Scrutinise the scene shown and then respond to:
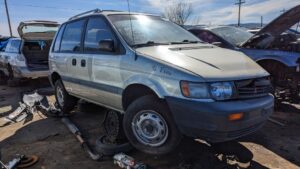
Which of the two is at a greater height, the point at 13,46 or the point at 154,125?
the point at 13,46

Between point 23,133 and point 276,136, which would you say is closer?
point 276,136

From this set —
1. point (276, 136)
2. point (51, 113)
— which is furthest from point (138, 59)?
point (51, 113)

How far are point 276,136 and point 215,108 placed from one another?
2.24 m

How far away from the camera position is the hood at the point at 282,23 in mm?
6109

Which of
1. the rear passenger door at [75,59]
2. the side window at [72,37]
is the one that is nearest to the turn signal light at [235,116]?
the rear passenger door at [75,59]

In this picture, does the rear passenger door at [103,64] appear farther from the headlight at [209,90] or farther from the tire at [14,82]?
the tire at [14,82]

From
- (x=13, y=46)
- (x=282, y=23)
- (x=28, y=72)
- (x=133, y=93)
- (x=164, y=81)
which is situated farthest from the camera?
(x=13, y=46)

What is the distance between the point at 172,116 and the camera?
335 centimetres

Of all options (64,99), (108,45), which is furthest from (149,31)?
(64,99)

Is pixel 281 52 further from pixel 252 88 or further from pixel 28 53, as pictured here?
pixel 28 53

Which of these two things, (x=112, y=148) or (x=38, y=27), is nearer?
(x=112, y=148)

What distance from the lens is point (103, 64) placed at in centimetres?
429

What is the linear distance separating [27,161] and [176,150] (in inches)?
75.2

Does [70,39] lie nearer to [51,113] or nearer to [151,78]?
[51,113]
